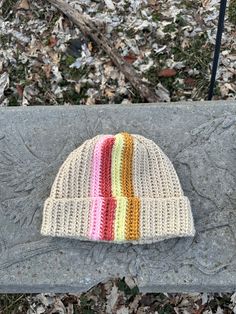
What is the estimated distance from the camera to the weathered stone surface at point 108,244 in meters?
1.59

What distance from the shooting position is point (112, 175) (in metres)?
1.63

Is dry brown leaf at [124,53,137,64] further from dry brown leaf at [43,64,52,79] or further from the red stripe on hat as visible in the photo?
the red stripe on hat

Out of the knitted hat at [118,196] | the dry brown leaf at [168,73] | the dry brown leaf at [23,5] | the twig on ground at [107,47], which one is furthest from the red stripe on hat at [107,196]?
the dry brown leaf at [23,5]

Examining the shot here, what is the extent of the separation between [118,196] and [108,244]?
6.2 inches

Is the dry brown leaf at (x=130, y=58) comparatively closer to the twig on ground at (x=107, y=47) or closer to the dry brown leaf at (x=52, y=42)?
the twig on ground at (x=107, y=47)

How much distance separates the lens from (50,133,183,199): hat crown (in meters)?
1.62

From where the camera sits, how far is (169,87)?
2.41 m

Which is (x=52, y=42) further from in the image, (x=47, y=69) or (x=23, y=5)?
(x=23, y=5)

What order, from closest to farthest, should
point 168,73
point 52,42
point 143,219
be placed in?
point 143,219, point 168,73, point 52,42

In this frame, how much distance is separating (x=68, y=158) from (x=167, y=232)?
1.34ft

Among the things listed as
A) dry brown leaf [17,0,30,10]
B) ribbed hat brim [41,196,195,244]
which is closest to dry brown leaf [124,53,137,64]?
dry brown leaf [17,0,30,10]

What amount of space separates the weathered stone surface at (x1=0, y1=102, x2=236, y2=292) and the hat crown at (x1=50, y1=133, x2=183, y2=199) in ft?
0.30

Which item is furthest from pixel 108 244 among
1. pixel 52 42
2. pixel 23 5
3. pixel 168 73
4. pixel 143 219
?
pixel 23 5

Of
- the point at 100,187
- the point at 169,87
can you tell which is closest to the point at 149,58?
the point at 169,87
